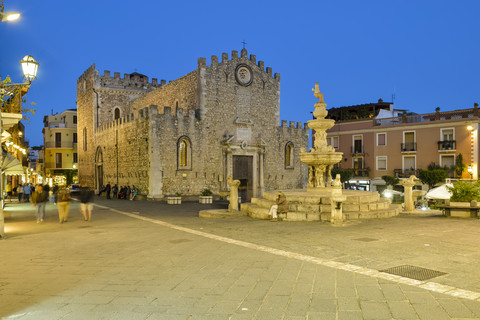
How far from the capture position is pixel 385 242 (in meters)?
8.41

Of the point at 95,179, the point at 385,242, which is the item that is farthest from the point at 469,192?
the point at 95,179

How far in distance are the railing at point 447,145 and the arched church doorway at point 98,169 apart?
2918cm

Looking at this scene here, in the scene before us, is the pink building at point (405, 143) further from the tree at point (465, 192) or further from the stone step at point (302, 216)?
the stone step at point (302, 216)

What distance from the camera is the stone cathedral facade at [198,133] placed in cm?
2491

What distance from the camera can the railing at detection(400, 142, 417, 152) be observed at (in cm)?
3438

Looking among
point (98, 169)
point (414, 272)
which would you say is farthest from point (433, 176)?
point (414, 272)

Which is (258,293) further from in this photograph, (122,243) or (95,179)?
(95,179)

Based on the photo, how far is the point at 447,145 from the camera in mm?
32375

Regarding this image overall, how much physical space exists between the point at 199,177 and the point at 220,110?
200 inches

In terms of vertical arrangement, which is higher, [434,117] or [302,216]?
[434,117]

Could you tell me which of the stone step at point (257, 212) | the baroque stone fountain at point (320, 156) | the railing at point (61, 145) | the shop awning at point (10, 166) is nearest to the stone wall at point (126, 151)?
the shop awning at point (10, 166)

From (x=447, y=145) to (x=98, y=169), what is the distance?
3034 centimetres

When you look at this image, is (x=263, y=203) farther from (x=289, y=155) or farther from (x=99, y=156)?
(x=99, y=156)

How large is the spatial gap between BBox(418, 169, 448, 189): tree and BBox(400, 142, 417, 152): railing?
9.90 feet
